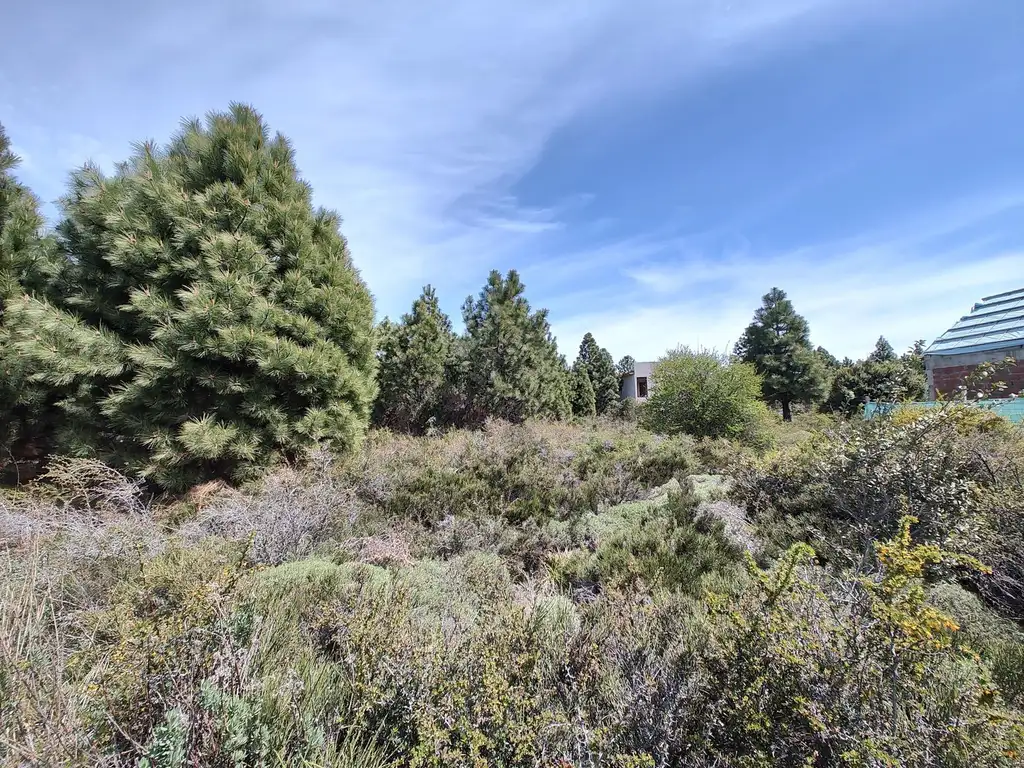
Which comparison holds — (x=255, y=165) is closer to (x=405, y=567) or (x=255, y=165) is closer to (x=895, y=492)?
(x=405, y=567)

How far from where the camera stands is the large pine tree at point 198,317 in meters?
5.15

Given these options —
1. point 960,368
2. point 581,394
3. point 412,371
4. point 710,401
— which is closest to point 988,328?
point 960,368

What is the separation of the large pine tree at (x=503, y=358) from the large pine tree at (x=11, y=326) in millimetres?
8284

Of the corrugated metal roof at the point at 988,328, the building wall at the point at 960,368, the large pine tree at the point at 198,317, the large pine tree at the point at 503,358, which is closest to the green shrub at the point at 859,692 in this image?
the large pine tree at the point at 198,317

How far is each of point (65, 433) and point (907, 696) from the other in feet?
25.5

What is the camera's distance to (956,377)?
24.5ft

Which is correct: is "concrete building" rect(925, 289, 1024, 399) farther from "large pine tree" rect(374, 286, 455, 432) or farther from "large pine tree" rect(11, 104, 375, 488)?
"large pine tree" rect(374, 286, 455, 432)

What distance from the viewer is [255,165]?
5805 millimetres

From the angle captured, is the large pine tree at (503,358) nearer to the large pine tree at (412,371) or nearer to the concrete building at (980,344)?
the large pine tree at (412,371)

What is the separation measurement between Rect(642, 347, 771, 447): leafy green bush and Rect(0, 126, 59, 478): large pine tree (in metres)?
11.4

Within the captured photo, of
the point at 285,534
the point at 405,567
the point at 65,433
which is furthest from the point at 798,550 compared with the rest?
the point at 65,433

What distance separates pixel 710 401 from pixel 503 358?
18.0ft

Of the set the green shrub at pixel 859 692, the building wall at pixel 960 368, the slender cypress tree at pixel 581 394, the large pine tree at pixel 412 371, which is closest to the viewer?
the green shrub at pixel 859 692

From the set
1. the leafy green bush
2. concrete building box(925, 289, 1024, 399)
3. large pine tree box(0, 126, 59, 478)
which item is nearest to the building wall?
concrete building box(925, 289, 1024, 399)
